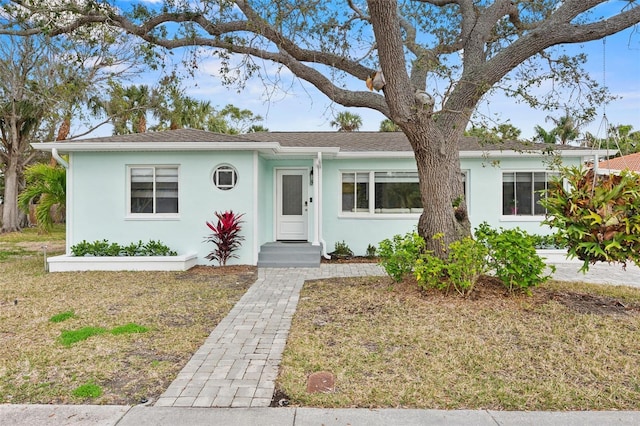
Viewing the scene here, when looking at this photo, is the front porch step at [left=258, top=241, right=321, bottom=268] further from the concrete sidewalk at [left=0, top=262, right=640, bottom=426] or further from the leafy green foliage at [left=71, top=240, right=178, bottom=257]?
the concrete sidewalk at [left=0, top=262, right=640, bottom=426]

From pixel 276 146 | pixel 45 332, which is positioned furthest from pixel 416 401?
pixel 276 146

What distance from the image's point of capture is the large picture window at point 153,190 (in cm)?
1054

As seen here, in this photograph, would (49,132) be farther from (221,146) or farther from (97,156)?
(221,146)

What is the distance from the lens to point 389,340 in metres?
4.77

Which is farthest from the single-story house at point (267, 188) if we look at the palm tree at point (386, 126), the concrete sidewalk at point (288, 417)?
the palm tree at point (386, 126)

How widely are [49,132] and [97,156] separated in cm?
1698

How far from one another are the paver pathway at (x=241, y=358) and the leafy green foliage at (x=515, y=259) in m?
3.21

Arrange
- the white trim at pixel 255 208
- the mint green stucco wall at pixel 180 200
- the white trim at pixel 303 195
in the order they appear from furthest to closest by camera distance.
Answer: the white trim at pixel 303 195, the mint green stucco wall at pixel 180 200, the white trim at pixel 255 208

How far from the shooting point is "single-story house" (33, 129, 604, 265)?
406 inches

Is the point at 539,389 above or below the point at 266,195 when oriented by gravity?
below

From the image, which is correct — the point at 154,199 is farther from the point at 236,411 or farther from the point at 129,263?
the point at 236,411

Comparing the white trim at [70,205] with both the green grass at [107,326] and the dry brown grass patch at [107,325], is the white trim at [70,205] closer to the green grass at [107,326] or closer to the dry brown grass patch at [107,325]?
the green grass at [107,326]

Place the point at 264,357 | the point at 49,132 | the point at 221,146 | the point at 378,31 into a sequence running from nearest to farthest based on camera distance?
1. the point at 264,357
2. the point at 378,31
3. the point at 221,146
4. the point at 49,132

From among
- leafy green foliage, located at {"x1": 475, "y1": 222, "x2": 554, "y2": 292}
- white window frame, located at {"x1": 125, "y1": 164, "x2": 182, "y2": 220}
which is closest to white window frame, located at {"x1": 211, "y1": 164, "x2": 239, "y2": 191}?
white window frame, located at {"x1": 125, "y1": 164, "x2": 182, "y2": 220}
